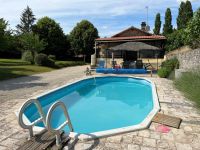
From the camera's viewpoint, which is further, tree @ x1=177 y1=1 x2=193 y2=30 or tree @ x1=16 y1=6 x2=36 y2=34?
tree @ x1=16 y1=6 x2=36 y2=34

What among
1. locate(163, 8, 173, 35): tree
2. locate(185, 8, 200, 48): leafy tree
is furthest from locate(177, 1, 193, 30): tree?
locate(185, 8, 200, 48): leafy tree

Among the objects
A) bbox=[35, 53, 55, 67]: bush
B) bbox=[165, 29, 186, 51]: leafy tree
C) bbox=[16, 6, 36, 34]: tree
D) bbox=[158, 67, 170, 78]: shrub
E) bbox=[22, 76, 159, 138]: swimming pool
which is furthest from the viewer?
bbox=[16, 6, 36, 34]: tree

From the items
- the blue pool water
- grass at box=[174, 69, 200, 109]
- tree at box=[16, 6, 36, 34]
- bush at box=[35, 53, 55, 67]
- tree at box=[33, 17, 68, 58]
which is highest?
tree at box=[16, 6, 36, 34]

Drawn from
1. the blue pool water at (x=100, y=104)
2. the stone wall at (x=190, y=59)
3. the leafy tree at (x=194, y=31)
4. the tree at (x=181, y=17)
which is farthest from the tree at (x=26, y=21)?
the stone wall at (x=190, y=59)

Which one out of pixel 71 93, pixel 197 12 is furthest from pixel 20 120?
pixel 197 12

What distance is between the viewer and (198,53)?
1127 centimetres

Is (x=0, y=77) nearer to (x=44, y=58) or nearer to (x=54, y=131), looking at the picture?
(x=44, y=58)

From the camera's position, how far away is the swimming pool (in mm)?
7067

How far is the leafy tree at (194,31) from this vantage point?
52.2 feet

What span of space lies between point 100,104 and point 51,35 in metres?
27.8

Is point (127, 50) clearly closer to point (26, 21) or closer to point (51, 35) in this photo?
point (51, 35)

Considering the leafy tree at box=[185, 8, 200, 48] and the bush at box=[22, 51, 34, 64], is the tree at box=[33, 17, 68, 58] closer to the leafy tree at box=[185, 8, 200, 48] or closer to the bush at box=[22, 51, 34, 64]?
the bush at box=[22, 51, 34, 64]

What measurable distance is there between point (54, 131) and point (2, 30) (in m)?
13.0

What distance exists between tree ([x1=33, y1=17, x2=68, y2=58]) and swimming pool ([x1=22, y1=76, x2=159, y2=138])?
2137cm
